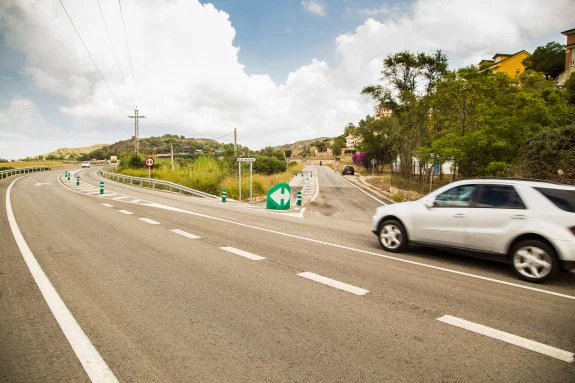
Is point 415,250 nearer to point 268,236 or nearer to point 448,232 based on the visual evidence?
point 448,232

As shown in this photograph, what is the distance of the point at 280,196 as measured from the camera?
1667cm

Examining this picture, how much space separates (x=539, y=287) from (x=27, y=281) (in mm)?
7792

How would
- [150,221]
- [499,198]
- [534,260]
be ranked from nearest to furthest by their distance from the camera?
[534,260] < [499,198] < [150,221]

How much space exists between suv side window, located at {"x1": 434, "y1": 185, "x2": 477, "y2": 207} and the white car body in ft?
0.07

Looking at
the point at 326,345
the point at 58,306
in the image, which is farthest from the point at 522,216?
the point at 58,306

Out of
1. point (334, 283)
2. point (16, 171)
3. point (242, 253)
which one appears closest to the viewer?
point (334, 283)

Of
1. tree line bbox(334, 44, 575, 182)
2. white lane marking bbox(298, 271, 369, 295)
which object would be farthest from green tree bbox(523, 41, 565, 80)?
white lane marking bbox(298, 271, 369, 295)

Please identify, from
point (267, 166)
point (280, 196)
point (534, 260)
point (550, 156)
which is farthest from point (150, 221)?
point (267, 166)

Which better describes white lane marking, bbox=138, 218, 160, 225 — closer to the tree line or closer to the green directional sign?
the green directional sign

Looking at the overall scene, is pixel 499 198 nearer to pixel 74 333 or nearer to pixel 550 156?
pixel 74 333

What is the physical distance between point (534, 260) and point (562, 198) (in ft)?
3.65

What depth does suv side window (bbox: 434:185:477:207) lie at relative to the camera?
22.1 feet

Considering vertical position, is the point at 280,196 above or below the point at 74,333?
above

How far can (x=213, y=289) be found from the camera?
500 cm
